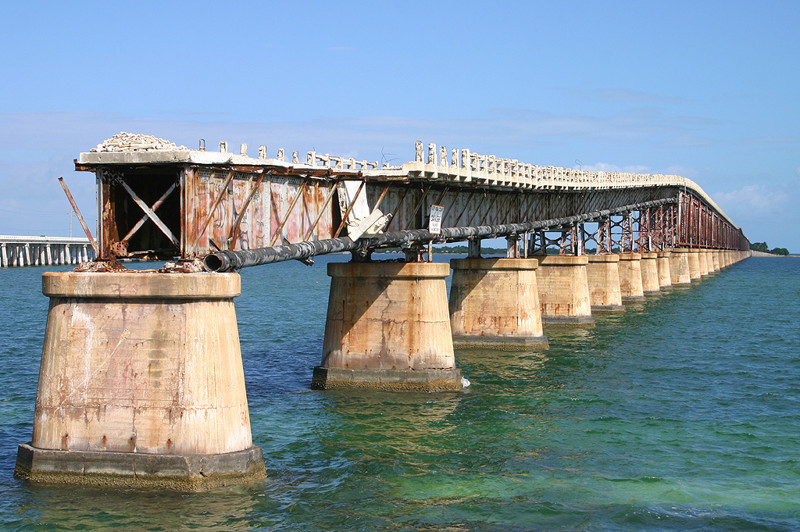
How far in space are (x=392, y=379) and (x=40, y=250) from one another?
16918 centimetres

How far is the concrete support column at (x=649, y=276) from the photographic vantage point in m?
93.0

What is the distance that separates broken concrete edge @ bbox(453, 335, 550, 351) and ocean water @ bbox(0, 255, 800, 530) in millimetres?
1144

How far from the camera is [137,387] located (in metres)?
18.2

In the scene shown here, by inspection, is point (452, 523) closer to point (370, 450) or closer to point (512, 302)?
point (370, 450)

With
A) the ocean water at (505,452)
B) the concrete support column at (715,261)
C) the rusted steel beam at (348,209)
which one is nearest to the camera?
the ocean water at (505,452)

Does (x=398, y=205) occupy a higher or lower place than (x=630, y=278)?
higher

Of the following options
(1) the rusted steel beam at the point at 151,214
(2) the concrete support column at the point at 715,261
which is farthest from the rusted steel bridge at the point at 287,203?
(2) the concrete support column at the point at 715,261

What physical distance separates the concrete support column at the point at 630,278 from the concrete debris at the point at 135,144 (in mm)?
66227

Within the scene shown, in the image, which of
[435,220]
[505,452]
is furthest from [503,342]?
[505,452]

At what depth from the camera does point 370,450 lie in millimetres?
23516

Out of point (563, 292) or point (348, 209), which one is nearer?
point (348, 209)

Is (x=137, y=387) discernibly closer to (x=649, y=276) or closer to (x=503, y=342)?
(x=503, y=342)

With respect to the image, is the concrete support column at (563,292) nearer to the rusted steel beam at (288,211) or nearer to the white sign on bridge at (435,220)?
the white sign on bridge at (435,220)

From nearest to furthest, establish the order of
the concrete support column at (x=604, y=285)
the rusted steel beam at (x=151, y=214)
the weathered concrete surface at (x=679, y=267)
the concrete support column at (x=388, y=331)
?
the rusted steel beam at (x=151, y=214) → the concrete support column at (x=388, y=331) → the concrete support column at (x=604, y=285) → the weathered concrete surface at (x=679, y=267)
